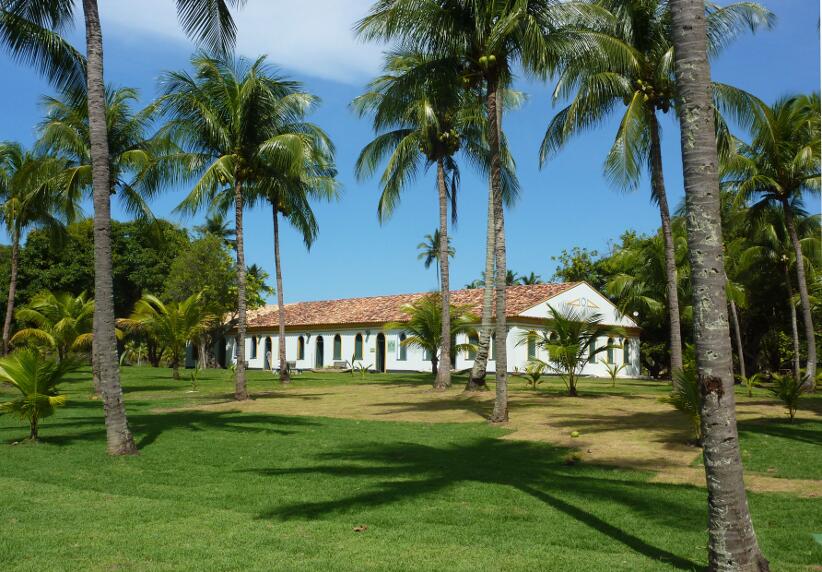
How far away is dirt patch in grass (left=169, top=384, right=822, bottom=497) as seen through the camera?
10156 mm

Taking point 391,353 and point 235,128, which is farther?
point 391,353

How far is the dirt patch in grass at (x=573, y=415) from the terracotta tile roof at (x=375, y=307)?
12985 mm

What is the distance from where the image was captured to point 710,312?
16.7ft

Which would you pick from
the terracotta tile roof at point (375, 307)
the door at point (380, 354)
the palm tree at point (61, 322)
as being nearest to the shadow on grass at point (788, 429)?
the terracotta tile roof at point (375, 307)

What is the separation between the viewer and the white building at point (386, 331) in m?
36.6

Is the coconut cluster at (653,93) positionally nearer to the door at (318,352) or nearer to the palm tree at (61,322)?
the palm tree at (61,322)

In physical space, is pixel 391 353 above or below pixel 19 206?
below

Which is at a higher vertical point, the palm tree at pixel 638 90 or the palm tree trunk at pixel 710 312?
the palm tree at pixel 638 90

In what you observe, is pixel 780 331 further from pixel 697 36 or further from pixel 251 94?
pixel 697 36

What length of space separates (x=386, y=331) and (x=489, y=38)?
27239 millimetres

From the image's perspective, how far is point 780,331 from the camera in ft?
126

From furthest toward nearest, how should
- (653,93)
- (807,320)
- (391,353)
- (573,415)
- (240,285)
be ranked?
(391,353) < (807,320) < (240,285) < (653,93) < (573,415)

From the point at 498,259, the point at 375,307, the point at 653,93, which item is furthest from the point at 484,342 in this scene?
the point at 375,307

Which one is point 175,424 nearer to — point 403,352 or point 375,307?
point 403,352
